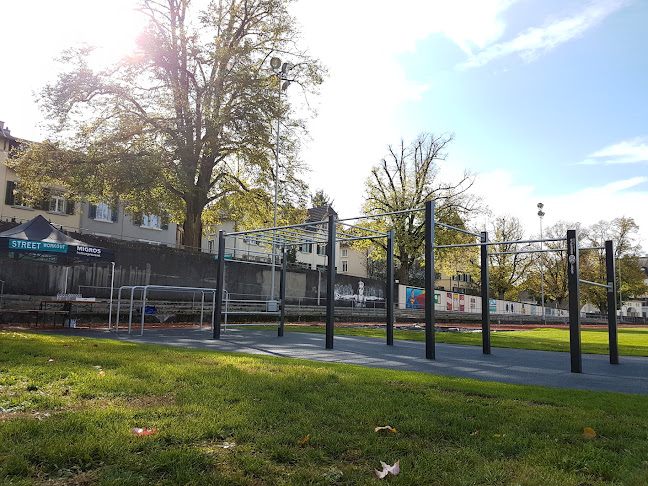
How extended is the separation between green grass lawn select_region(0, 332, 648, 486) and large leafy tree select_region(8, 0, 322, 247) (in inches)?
687

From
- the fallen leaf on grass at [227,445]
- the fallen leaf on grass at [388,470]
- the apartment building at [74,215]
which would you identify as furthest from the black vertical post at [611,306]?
the apartment building at [74,215]

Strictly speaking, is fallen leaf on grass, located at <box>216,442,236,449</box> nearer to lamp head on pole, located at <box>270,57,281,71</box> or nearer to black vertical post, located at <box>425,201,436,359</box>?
black vertical post, located at <box>425,201,436,359</box>

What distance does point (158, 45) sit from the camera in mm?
22016

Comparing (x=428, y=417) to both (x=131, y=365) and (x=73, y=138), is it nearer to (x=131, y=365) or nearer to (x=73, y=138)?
(x=131, y=365)

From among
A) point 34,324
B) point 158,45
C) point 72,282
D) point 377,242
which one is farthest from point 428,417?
point 377,242

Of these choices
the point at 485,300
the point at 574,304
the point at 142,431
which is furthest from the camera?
the point at 485,300

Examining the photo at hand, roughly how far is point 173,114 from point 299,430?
24.0 metres

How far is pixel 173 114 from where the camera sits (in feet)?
81.8

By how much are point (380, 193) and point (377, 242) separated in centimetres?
670

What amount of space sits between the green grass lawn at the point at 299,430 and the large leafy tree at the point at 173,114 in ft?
57.2

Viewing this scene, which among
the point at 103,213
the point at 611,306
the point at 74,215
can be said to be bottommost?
the point at 611,306

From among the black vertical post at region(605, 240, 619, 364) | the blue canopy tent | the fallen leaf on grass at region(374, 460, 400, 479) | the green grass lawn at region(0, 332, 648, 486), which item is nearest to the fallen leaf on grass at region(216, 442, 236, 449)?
the green grass lawn at region(0, 332, 648, 486)

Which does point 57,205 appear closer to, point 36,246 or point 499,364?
point 36,246

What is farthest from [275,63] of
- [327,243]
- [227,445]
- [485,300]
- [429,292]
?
[227,445]
